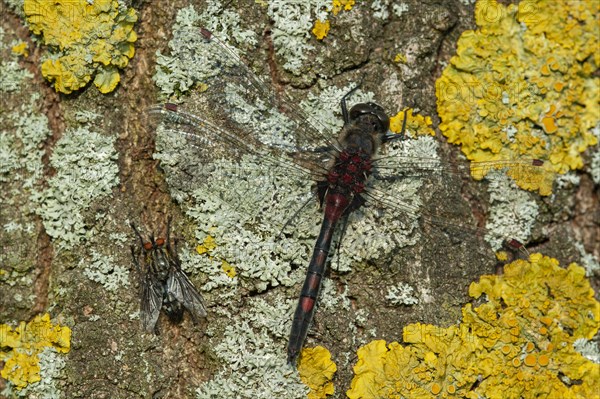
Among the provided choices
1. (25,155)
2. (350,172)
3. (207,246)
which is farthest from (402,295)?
(25,155)

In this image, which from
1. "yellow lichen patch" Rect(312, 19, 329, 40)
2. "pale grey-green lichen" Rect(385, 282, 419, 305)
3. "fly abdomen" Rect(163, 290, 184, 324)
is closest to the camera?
"fly abdomen" Rect(163, 290, 184, 324)

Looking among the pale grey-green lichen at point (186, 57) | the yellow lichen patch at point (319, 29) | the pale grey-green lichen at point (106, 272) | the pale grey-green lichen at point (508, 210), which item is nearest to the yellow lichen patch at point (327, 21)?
the yellow lichen patch at point (319, 29)

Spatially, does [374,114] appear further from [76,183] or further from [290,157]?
[76,183]

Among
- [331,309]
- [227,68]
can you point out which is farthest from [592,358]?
[227,68]

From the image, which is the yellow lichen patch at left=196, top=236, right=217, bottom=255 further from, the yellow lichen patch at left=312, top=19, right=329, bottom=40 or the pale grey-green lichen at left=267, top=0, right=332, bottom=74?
the yellow lichen patch at left=312, top=19, right=329, bottom=40

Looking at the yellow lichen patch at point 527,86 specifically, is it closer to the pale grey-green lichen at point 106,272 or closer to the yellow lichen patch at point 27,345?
the pale grey-green lichen at point 106,272

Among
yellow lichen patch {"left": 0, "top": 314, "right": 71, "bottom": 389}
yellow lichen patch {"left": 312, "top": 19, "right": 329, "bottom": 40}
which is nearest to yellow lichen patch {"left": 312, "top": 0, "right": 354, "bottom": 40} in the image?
yellow lichen patch {"left": 312, "top": 19, "right": 329, "bottom": 40}

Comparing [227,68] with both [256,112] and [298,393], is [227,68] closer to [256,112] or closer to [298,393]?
[256,112]
